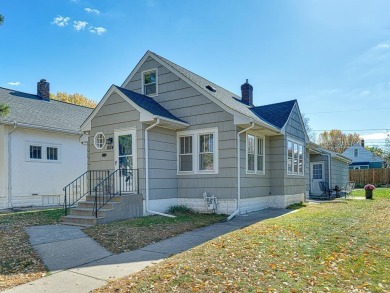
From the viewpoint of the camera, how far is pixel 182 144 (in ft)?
37.7

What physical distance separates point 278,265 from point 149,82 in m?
9.75

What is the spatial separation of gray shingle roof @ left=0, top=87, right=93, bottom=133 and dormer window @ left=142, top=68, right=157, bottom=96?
5.42m

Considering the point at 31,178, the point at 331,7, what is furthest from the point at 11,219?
the point at 331,7

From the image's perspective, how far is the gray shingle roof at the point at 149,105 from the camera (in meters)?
10.5

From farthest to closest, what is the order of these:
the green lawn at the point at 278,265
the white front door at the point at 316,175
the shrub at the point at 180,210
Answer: the white front door at the point at 316,175 < the shrub at the point at 180,210 < the green lawn at the point at 278,265

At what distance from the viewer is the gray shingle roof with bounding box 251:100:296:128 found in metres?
13.1

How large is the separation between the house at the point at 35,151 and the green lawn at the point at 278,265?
11035 mm

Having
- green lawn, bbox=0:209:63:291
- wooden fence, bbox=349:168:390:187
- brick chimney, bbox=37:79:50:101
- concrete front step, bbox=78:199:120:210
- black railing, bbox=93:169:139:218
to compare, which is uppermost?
brick chimney, bbox=37:79:50:101

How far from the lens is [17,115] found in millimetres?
14180

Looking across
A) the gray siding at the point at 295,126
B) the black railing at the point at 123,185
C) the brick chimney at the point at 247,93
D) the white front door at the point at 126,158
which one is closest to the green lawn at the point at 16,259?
the black railing at the point at 123,185

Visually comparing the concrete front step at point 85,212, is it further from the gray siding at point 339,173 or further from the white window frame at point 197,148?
the gray siding at point 339,173

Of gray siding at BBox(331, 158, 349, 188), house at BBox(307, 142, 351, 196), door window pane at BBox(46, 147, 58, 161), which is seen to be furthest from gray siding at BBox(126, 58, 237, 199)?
gray siding at BBox(331, 158, 349, 188)

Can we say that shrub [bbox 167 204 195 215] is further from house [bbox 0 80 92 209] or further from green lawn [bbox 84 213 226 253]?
house [bbox 0 80 92 209]

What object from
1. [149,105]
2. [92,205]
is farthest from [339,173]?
[92,205]
